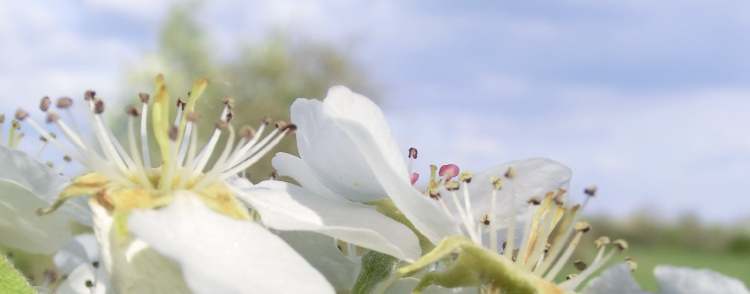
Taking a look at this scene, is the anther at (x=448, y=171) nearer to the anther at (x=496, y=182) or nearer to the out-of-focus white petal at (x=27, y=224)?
the anther at (x=496, y=182)

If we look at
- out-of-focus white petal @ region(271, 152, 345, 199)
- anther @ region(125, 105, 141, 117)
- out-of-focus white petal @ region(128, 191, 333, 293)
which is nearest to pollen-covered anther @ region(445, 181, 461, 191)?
out-of-focus white petal @ region(271, 152, 345, 199)

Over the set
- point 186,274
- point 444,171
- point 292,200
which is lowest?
point 186,274

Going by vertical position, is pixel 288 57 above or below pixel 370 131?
above

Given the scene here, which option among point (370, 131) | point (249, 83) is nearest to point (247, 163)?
point (370, 131)

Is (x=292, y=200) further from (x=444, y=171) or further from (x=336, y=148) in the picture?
(x=444, y=171)

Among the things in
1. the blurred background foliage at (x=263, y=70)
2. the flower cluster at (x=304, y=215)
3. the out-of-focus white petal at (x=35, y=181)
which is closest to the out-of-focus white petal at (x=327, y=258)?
the flower cluster at (x=304, y=215)

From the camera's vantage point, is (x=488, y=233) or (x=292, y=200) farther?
(x=488, y=233)

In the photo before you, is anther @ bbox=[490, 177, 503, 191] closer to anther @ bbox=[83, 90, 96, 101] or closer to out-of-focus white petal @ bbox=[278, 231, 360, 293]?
out-of-focus white petal @ bbox=[278, 231, 360, 293]

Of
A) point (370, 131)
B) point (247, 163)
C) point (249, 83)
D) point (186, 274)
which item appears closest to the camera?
point (186, 274)
